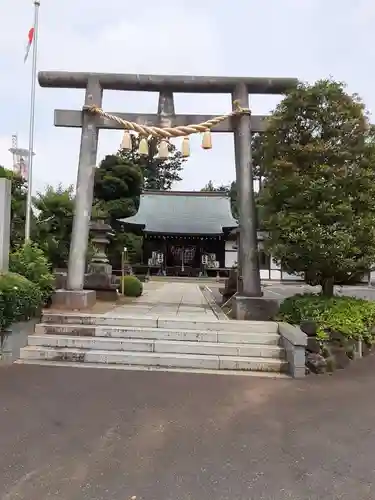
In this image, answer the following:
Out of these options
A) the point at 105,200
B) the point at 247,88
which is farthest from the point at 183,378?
the point at 105,200

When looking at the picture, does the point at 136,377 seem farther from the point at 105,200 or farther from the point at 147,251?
the point at 105,200

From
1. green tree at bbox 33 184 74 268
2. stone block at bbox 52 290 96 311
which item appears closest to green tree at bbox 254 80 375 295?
stone block at bbox 52 290 96 311

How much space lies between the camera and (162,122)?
9.10 m

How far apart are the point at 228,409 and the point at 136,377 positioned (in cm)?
150

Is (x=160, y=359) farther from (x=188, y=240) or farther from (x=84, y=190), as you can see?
(x=188, y=240)

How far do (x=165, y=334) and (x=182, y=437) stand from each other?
291 centimetres

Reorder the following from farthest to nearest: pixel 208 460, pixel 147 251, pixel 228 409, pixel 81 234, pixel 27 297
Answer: pixel 147 251
pixel 81 234
pixel 27 297
pixel 228 409
pixel 208 460

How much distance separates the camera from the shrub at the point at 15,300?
5.79m

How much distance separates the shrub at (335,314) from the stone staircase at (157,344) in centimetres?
58

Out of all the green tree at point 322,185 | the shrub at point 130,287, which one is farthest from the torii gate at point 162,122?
the shrub at point 130,287

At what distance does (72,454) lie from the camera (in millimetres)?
3174

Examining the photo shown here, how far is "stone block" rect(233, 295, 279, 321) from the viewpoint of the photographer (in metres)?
7.91

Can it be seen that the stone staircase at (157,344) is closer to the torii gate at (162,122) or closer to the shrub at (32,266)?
the shrub at (32,266)

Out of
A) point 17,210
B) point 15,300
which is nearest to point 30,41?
point 17,210
